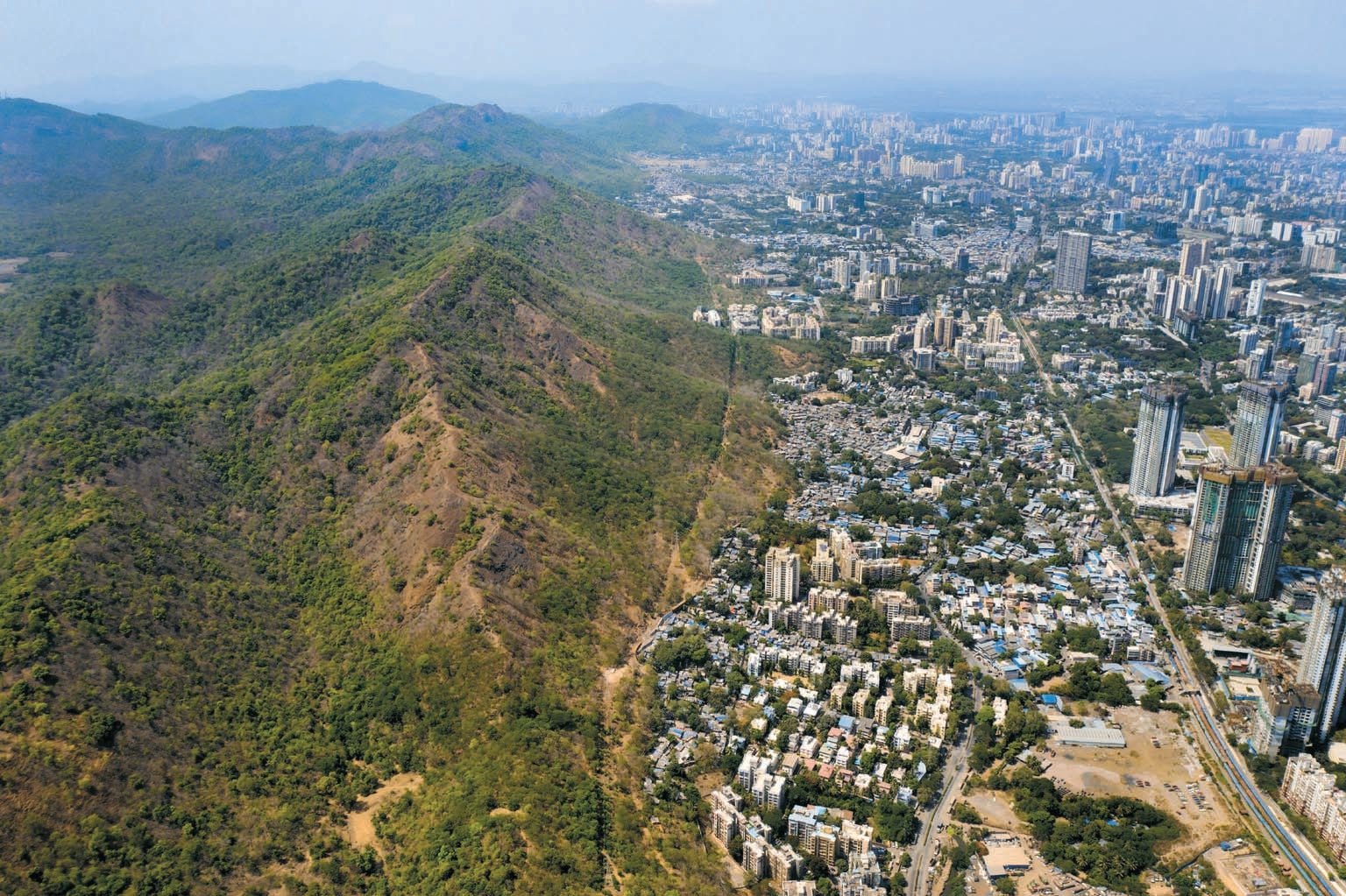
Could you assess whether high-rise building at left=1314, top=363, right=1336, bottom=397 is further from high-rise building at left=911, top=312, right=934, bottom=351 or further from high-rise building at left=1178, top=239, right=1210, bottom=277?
high-rise building at left=1178, top=239, right=1210, bottom=277

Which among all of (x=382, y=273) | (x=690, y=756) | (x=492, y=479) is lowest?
(x=690, y=756)

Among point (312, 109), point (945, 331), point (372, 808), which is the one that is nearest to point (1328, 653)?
point (372, 808)

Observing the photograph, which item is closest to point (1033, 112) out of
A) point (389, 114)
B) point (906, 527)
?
point (389, 114)

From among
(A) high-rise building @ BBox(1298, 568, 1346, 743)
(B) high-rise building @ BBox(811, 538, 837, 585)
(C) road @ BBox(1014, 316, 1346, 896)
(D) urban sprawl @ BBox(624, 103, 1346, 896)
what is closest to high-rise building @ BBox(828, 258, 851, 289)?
(D) urban sprawl @ BBox(624, 103, 1346, 896)

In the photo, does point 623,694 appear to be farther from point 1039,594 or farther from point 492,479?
point 1039,594

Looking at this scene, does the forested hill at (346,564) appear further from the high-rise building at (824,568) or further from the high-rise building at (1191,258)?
the high-rise building at (1191,258)
